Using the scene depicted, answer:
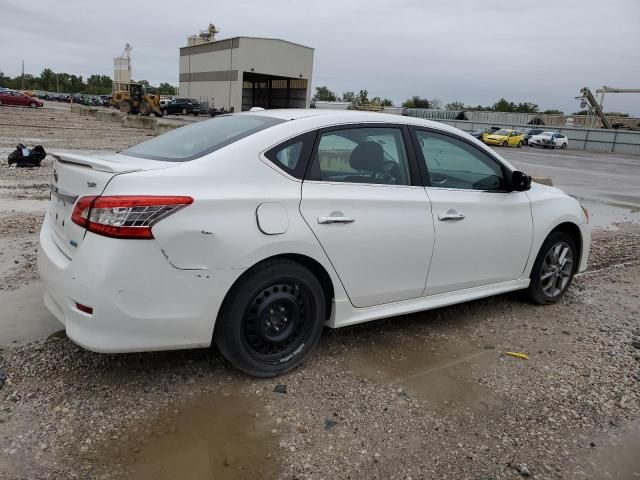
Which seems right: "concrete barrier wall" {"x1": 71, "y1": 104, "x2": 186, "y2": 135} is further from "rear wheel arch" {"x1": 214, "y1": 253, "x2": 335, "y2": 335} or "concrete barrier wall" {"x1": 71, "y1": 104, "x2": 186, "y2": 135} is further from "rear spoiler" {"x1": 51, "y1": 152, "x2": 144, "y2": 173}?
"rear wheel arch" {"x1": 214, "y1": 253, "x2": 335, "y2": 335}

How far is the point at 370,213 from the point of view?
11.3 feet

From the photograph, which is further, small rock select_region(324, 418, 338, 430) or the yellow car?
the yellow car

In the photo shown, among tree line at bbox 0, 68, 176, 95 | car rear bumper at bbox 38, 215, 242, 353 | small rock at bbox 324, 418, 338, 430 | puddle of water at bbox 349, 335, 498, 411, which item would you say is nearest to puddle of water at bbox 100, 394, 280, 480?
small rock at bbox 324, 418, 338, 430

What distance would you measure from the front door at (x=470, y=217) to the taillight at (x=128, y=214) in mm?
1924

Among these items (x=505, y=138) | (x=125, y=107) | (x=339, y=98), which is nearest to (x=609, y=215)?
(x=505, y=138)

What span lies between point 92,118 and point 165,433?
126 feet

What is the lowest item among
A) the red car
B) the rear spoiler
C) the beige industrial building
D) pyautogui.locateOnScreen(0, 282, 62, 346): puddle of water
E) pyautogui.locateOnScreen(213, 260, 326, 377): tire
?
pyautogui.locateOnScreen(0, 282, 62, 346): puddle of water

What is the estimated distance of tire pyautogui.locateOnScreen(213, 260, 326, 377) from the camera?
3025mm

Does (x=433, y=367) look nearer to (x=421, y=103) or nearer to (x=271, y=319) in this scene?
(x=271, y=319)

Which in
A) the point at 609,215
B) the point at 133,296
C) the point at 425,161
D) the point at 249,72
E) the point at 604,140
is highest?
the point at 249,72

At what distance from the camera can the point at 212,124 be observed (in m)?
3.83

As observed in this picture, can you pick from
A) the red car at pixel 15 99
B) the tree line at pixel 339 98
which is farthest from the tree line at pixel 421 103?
the red car at pixel 15 99

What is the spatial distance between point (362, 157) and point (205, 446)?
2.06 m

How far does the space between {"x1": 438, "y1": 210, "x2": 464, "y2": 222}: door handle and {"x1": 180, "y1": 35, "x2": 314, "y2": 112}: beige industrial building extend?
213 feet
